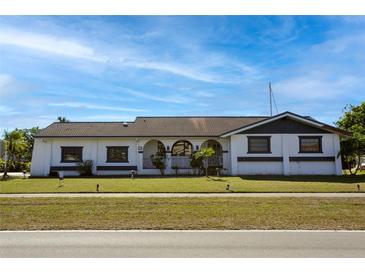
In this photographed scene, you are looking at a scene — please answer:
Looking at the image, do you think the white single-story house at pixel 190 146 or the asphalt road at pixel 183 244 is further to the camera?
the white single-story house at pixel 190 146

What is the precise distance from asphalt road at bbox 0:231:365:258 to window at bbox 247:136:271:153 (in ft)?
54.5

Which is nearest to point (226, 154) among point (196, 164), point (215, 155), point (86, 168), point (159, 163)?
point (215, 155)

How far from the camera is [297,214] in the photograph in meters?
9.52

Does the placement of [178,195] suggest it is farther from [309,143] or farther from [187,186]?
[309,143]

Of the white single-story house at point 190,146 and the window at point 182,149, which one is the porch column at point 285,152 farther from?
the window at point 182,149

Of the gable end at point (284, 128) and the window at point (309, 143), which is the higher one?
the gable end at point (284, 128)

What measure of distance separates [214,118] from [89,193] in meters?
18.6

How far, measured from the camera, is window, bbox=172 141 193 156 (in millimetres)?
27416

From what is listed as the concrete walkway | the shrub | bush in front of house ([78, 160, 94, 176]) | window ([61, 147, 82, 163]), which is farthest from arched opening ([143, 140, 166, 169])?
the concrete walkway

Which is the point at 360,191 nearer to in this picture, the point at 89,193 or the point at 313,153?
the point at 313,153

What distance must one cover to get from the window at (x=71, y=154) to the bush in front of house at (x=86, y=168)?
0.85m

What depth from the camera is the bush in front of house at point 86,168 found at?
24.4 metres

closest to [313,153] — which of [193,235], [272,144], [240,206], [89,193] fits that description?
[272,144]

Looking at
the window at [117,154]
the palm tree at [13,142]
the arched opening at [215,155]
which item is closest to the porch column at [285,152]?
the arched opening at [215,155]
